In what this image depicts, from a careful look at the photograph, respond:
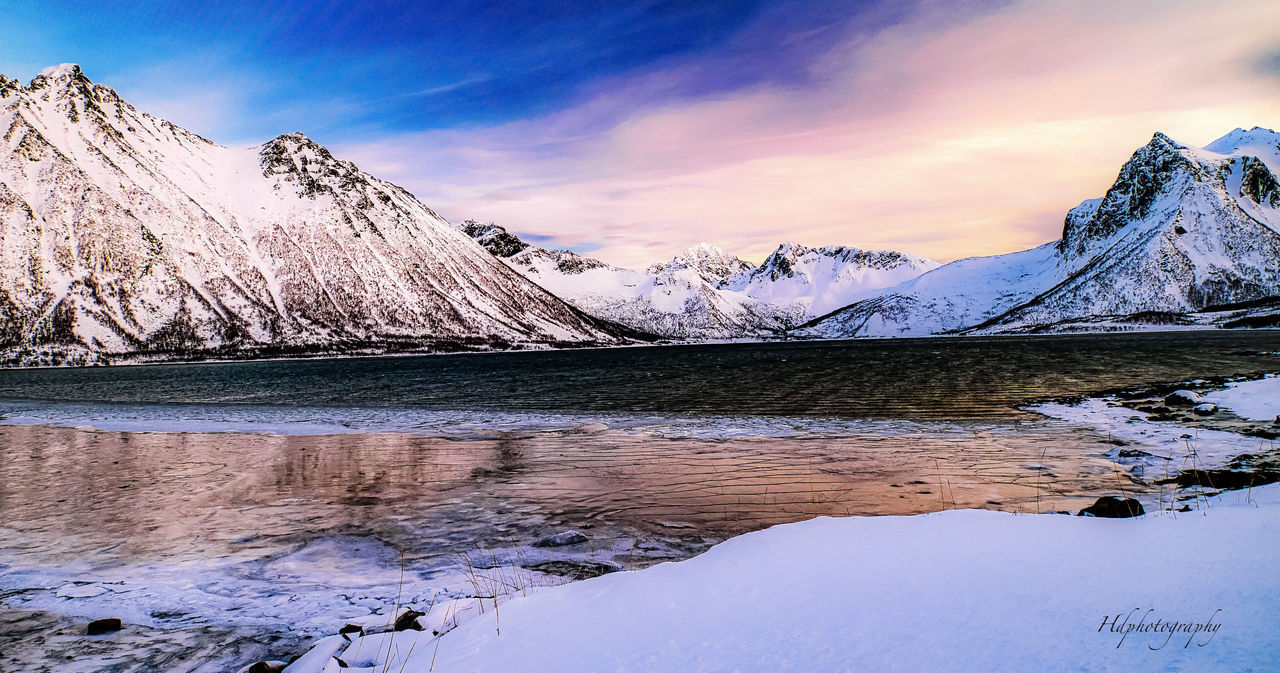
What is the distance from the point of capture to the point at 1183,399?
28172 mm

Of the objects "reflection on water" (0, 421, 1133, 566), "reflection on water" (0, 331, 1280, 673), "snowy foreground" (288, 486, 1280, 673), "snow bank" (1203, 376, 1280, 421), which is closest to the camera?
"snowy foreground" (288, 486, 1280, 673)

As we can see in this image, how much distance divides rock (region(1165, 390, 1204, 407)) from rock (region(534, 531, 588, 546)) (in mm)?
29672

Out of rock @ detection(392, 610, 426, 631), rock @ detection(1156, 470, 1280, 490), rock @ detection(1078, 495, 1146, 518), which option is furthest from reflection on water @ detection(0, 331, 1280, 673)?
rock @ detection(1078, 495, 1146, 518)

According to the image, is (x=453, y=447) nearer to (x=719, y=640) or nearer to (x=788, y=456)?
(x=788, y=456)

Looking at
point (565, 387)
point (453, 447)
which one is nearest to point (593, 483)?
point (453, 447)

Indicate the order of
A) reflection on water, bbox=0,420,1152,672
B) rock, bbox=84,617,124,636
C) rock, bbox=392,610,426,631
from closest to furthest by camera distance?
rock, bbox=392,610,426,631 < rock, bbox=84,617,124,636 < reflection on water, bbox=0,420,1152,672

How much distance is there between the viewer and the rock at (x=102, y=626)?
7.55 meters

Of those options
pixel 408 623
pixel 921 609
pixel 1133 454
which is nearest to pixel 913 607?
pixel 921 609

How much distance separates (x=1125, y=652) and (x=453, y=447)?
21275 millimetres

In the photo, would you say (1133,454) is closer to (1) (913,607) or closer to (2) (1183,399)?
(2) (1183,399)

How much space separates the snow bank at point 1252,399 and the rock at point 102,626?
32.4 meters

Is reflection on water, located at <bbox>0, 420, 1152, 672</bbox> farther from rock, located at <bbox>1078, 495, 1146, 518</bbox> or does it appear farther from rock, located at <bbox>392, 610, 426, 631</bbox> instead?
rock, located at <bbox>1078, 495, 1146, 518</bbox>

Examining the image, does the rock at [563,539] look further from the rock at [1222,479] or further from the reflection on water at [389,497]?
the rock at [1222,479]

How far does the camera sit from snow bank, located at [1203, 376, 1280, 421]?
23.7 metres
